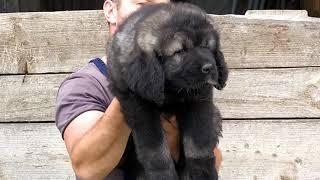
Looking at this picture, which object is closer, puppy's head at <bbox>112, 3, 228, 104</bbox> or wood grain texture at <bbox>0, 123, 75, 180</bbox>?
puppy's head at <bbox>112, 3, 228, 104</bbox>

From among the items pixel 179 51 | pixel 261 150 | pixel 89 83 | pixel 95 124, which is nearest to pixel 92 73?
pixel 89 83

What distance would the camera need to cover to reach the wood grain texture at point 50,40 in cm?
379

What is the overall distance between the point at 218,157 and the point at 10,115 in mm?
1436

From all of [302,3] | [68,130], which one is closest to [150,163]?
[68,130]

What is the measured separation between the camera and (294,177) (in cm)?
373

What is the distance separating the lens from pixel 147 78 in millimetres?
2361

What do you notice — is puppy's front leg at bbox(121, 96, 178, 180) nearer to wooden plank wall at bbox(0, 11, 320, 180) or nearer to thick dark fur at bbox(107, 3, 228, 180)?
thick dark fur at bbox(107, 3, 228, 180)

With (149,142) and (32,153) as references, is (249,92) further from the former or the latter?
(149,142)

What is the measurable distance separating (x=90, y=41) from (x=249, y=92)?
0.87 m

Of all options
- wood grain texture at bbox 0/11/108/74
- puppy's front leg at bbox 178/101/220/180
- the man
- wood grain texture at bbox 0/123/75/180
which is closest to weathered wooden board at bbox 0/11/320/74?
wood grain texture at bbox 0/11/108/74

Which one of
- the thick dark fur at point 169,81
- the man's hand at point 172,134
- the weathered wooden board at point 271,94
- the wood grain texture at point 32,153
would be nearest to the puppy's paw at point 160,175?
the thick dark fur at point 169,81

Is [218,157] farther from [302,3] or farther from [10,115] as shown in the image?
[302,3]

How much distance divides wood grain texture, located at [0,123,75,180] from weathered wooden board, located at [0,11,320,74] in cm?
31

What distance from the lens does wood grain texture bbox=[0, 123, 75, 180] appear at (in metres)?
3.80
